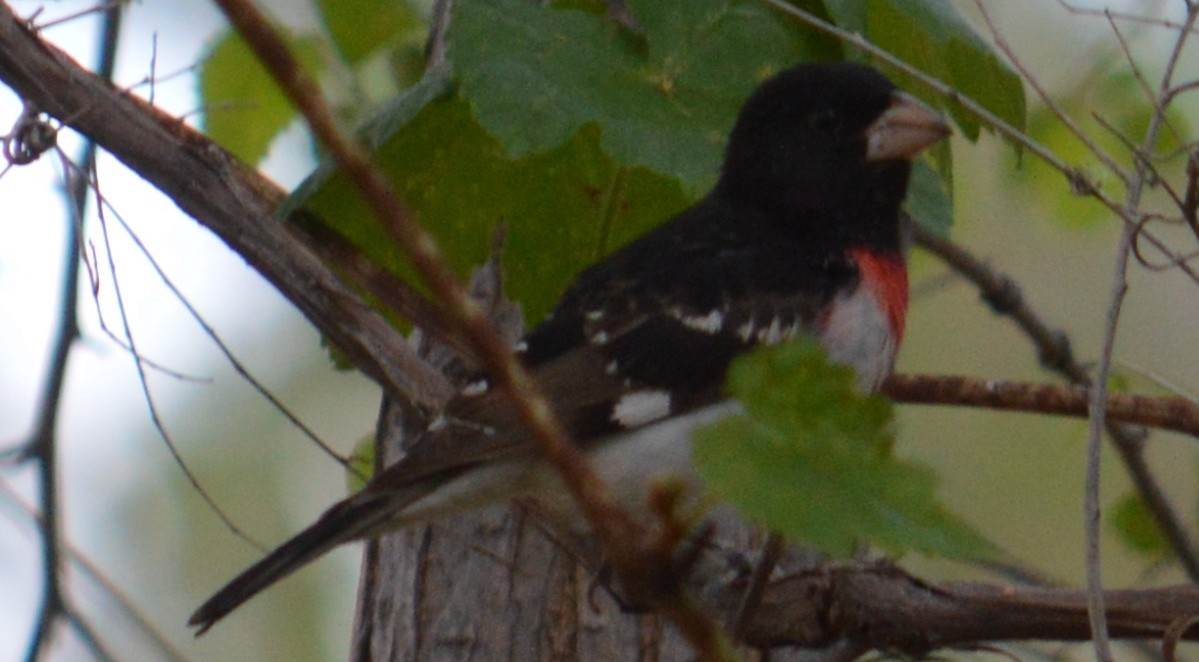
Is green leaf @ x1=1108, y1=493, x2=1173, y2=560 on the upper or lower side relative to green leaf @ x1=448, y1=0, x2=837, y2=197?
lower

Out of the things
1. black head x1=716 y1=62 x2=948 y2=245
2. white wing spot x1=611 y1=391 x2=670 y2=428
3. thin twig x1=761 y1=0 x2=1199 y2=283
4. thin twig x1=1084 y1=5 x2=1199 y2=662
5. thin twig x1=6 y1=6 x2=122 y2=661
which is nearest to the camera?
thin twig x1=1084 y1=5 x2=1199 y2=662

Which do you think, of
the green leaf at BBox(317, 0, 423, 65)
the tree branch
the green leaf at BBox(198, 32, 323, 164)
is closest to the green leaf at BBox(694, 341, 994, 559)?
the tree branch

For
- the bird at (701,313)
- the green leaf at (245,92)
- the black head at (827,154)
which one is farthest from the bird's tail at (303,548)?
the green leaf at (245,92)

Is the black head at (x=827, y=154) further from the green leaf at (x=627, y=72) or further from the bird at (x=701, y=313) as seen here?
the green leaf at (x=627, y=72)

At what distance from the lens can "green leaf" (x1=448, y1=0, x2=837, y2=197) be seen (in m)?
2.63

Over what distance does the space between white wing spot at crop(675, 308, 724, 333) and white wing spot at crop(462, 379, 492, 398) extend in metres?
0.44

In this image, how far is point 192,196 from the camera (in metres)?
2.89

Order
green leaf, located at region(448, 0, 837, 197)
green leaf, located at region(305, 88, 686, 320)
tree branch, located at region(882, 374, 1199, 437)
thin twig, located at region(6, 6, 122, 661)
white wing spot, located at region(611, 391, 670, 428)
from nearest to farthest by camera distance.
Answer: green leaf, located at region(448, 0, 837, 197) → tree branch, located at region(882, 374, 1199, 437) → white wing spot, located at region(611, 391, 670, 428) → green leaf, located at region(305, 88, 686, 320) → thin twig, located at region(6, 6, 122, 661)

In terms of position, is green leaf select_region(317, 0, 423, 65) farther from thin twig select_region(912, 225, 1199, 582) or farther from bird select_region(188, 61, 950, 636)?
thin twig select_region(912, 225, 1199, 582)

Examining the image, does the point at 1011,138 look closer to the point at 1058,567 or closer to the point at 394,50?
the point at 394,50

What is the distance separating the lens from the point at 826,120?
3.61 m

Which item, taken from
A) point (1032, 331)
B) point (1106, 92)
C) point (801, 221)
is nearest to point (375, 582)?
point (801, 221)

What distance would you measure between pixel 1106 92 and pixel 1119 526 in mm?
1230

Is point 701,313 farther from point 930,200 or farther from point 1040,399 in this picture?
point 1040,399
